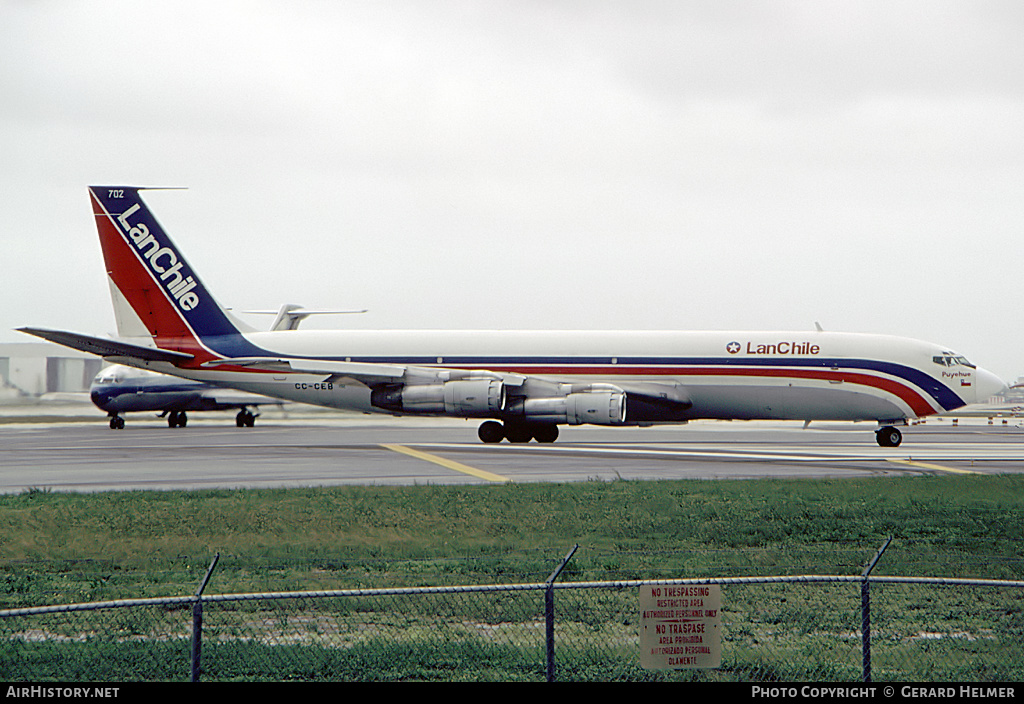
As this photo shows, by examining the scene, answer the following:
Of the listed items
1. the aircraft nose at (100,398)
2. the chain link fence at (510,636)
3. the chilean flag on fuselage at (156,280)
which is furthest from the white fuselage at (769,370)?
the chain link fence at (510,636)

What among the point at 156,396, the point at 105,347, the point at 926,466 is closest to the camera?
the point at 926,466

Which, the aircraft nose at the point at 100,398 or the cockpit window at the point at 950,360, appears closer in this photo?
the cockpit window at the point at 950,360

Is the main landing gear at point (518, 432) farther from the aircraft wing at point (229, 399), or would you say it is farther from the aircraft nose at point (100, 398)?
the aircraft nose at point (100, 398)

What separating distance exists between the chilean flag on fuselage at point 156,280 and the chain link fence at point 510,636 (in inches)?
1339

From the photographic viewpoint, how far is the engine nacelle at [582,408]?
39625 millimetres

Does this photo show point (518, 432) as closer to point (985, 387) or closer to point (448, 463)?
point (448, 463)

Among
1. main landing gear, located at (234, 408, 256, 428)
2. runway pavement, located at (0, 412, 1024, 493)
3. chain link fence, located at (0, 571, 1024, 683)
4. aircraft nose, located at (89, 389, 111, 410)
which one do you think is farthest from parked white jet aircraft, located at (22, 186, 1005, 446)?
chain link fence, located at (0, 571, 1024, 683)

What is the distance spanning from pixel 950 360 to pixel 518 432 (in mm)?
17705

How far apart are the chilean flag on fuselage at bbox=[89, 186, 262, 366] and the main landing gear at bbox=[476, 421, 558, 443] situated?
36.0ft

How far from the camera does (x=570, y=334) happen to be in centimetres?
4481

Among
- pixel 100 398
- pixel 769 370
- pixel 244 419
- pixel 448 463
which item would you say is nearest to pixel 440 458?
pixel 448 463

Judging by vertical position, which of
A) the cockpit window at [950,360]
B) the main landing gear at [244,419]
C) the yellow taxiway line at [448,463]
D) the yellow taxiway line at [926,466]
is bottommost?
the main landing gear at [244,419]

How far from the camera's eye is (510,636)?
40.9ft

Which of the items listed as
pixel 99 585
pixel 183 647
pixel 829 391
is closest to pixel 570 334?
pixel 829 391
